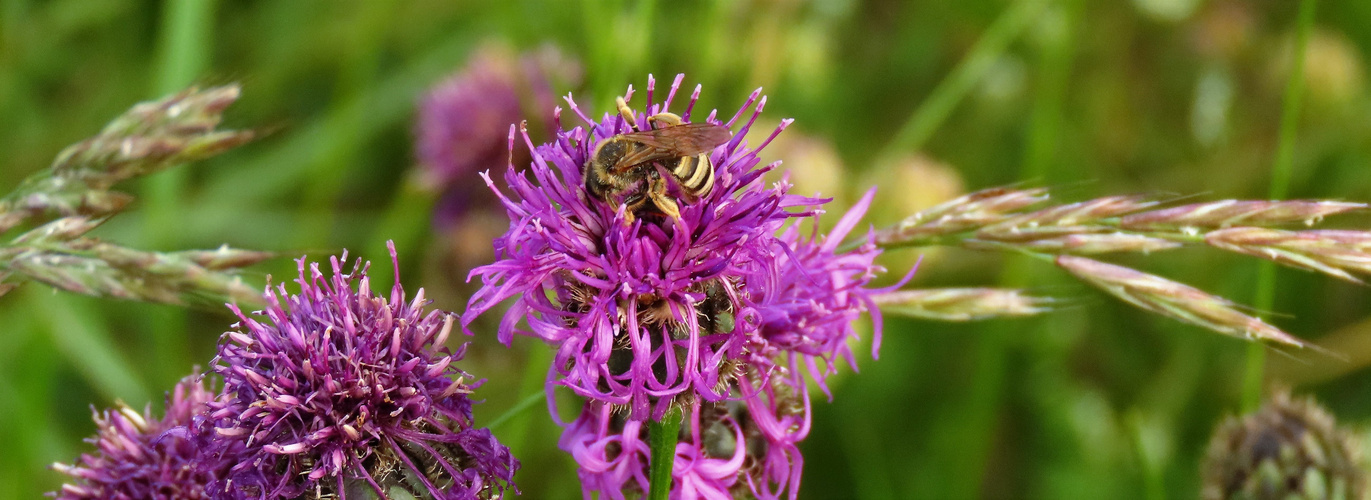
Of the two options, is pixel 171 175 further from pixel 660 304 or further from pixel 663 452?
pixel 663 452

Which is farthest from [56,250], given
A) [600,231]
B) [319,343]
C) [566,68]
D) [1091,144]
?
[1091,144]

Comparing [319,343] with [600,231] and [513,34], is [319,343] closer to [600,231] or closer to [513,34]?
[600,231]

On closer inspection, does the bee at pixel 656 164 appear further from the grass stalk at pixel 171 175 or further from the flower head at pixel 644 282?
the grass stalk at pixel 171 175

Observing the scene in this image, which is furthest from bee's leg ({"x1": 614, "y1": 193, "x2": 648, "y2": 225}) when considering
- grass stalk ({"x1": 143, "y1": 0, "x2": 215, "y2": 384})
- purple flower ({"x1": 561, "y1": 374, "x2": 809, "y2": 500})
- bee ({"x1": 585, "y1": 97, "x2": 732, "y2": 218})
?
grass stalk ({"x1": 143, "y1": 0, "x2": 215, "y2": 384})

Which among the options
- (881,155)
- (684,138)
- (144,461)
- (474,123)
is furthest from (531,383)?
(881,155)

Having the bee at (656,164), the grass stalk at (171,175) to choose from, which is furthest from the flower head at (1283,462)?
the grass stalk at (171,175)
